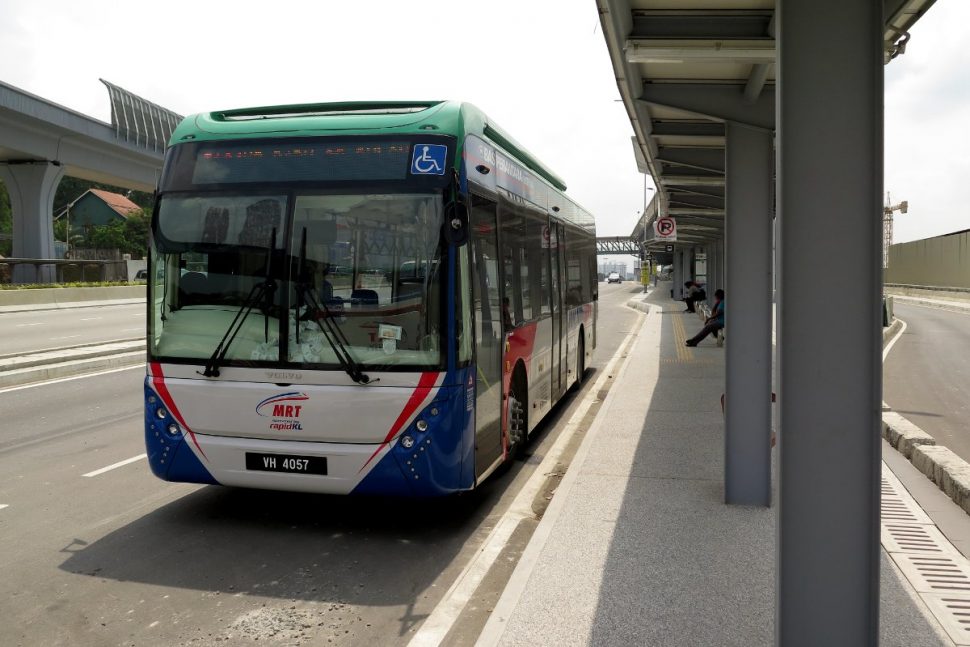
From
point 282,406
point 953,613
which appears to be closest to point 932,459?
point 953,613

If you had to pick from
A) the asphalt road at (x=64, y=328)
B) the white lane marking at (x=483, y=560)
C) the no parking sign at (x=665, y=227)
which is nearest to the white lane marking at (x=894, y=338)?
the no parking sign at (x=665, y=227)

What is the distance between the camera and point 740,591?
5.16m

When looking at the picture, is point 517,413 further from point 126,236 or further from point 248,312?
point 126,236

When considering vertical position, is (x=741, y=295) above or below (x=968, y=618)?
above

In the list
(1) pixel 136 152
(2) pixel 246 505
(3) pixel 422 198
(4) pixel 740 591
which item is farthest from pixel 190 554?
(1) pixel 136 152

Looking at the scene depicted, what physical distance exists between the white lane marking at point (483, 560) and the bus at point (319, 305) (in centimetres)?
49

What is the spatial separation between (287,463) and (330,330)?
1.05 m

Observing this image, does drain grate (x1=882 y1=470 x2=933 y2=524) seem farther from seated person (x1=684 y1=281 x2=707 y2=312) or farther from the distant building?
the distant building

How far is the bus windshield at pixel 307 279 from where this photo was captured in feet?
21.1

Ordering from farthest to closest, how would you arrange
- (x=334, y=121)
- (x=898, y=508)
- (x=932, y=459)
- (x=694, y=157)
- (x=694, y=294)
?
(x=694, y=294) < (x=694, y=157) < (x=932, y=459) < (x=898, y=508) < (x=334, y=121)

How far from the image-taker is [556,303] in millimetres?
11406

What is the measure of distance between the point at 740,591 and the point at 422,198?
11.3ft

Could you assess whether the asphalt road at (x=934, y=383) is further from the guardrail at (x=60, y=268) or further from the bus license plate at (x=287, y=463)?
the guardrail at (x=60, y=268)

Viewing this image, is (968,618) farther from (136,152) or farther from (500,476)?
(136,152)
